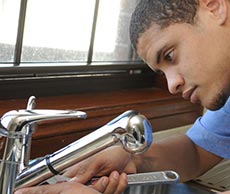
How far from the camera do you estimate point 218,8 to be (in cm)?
84

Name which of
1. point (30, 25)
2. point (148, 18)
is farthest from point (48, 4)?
point (148, 18)

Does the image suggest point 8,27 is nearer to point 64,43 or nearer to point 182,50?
point 64,43

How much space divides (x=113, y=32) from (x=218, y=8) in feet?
2.15

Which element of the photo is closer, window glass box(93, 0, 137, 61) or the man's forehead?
the man's forehead

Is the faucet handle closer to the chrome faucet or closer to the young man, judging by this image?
the chrome faucet

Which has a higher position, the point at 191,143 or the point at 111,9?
the point at 111,9

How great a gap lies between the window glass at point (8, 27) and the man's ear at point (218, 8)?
464mm

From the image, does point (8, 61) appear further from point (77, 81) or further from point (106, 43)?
point (106, 43)

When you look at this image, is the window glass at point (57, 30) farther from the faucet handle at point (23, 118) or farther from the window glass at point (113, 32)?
the faucet handle at point (23, 118)

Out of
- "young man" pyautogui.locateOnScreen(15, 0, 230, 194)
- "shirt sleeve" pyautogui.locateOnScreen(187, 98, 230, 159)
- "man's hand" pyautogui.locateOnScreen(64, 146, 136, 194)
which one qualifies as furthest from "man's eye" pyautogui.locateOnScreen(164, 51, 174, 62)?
"shirt sleeve" pyautogui.locateOnScreen(187, 98, 230, 159)

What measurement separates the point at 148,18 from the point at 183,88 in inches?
5.8

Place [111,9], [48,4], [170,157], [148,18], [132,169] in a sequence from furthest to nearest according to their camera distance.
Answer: [111,9] < [48,4] < [170,157] < [132,169] < [148,18]

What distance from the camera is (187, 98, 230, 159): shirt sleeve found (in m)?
1.14

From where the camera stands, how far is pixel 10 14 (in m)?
1.09
